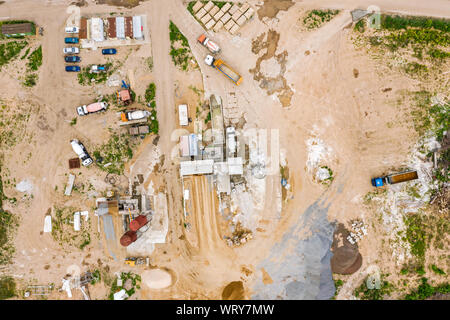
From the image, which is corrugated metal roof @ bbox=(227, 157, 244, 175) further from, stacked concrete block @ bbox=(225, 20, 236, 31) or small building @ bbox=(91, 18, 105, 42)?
small building @ bbox=(91, 18, 105, 42)

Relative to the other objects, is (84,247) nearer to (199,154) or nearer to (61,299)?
(61,299)

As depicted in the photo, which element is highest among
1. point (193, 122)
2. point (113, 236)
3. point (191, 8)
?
point (191, 8)

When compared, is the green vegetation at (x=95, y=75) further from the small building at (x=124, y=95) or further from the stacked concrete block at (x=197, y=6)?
the stacked concrete block at (x=197, y=6)

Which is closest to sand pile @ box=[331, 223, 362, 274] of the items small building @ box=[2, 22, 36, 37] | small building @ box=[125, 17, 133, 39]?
small building @ box=[125, 17, 133, 39]

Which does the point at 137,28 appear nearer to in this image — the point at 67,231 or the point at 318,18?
the point at 318,18

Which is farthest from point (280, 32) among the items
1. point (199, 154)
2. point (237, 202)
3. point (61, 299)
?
point (61, 299)
